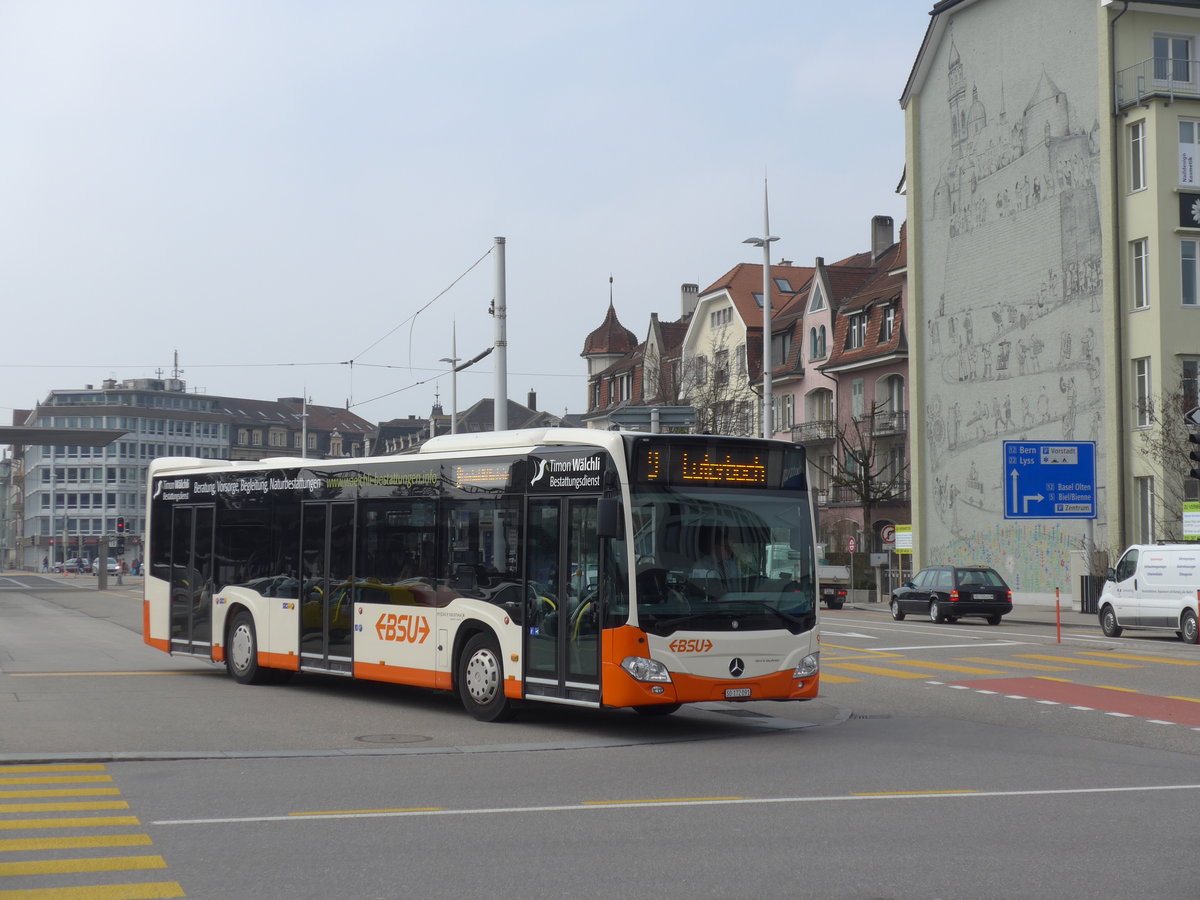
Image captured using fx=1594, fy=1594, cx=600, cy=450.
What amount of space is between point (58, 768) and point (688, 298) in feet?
292

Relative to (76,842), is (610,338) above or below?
above

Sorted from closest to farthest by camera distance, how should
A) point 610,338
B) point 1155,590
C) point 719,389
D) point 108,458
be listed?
point 1155,590
point 719,389
point 610,338
point 108,458

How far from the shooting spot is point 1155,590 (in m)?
30.2

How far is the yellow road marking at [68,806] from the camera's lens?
988 cm

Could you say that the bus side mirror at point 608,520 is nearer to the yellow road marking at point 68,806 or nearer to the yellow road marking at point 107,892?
the yellow road marking at point 68,806

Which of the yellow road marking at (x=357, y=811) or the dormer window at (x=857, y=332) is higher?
the dormer window at (x=857, y=332)

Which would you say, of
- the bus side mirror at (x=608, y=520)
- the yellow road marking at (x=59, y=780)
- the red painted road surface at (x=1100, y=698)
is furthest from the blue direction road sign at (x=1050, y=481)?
the yellow road marking at (x=59, y=780)

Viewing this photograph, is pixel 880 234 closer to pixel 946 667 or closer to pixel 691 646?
pixel 946 667

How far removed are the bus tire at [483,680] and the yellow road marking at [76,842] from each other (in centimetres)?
649

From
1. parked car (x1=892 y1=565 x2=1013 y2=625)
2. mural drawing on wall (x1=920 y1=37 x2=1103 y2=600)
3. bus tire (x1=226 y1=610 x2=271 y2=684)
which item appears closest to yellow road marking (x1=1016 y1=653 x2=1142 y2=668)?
bus tire (x1=226 y1=610 x2=271 y2=684)

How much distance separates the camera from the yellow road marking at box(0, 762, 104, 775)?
11797mm

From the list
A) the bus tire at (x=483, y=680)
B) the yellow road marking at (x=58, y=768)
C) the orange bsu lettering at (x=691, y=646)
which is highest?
the orange bsu lettering at (x=691, y=646)

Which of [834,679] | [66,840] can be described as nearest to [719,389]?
[834,679]

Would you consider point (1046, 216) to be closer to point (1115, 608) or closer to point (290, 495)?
point (1115, 608)
